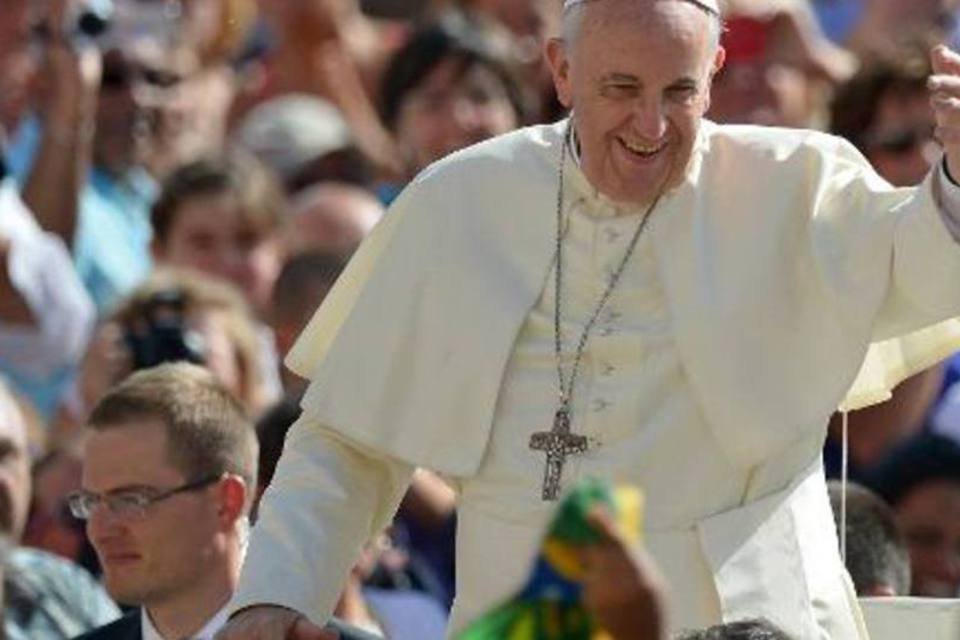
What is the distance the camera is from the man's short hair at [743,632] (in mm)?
5477

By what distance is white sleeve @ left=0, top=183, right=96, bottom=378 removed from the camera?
10125mm

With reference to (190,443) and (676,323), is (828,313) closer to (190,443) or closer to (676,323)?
(676,323)

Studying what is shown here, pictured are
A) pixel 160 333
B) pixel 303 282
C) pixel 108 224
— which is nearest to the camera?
pixel 160 333

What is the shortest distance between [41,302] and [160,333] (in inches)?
27.8

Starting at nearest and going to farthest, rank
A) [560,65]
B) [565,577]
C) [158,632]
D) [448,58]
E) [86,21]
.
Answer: [565,577] < [560,65] < [158,632] < [86,21] < [448,58]

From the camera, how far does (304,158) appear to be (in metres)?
11.9

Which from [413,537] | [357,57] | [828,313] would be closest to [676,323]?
[828,313]

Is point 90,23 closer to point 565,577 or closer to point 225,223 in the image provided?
point 225,223

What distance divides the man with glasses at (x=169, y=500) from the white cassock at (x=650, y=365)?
1.06m

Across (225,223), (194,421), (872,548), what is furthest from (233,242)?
(872,548)

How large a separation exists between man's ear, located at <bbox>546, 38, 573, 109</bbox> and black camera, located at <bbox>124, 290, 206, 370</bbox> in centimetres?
335

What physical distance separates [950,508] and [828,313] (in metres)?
2.64

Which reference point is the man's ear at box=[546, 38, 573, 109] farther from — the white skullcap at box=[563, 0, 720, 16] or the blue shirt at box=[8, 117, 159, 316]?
the blue shirt at box=[8, 117, 159, 316]

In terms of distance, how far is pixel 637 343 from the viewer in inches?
250
